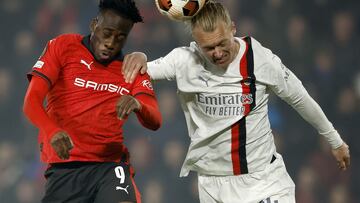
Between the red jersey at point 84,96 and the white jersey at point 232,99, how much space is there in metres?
0.18

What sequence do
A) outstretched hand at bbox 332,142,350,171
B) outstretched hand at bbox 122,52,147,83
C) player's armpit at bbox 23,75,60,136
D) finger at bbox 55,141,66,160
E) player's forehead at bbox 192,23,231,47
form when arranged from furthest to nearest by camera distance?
outstretched hand at bbox 332,142,350,171
outstretched hand at bbox 122,52,147,83
player's forehead at bbox 192,23,231,47
player's armpit at bbox 23,75,60,136
finger at bbox 55,141,66,160

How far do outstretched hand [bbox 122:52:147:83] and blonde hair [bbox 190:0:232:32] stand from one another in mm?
264

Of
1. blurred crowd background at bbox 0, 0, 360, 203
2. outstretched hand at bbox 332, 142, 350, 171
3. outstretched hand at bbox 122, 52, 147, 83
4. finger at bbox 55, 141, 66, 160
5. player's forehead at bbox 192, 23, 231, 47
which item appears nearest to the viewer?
finger at bbox 55, 141, 66, 160

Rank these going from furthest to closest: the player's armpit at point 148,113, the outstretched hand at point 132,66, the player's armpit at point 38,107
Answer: the outstretched hand at point 132,66, the player's armpit at point 148,113, the player's armpit at point 38,107

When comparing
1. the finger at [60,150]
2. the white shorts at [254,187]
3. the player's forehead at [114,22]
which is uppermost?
the player's forehead at [114,22]

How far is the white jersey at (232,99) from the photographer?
2.83m

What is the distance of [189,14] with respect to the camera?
275 centimetres

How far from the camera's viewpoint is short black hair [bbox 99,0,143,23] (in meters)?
2.78

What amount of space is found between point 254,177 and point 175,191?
2.16m

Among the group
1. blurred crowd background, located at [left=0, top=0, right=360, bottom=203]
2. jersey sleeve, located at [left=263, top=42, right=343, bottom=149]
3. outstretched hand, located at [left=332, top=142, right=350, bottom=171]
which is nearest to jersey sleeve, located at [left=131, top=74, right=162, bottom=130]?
jersey sleeve, located at [left=263, top=42, right=343, bottom=149]

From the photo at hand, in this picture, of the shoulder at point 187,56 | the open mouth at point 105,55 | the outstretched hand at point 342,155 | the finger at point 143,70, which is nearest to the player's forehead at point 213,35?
the shoulder at point 187,56

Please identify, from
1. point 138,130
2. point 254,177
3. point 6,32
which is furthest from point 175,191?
point 254,177

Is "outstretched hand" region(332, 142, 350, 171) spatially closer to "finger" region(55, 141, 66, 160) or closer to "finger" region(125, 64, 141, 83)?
"finger" region(125, 64, 141, 83)

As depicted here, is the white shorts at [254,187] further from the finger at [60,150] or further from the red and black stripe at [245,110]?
the finger at [60,150]
